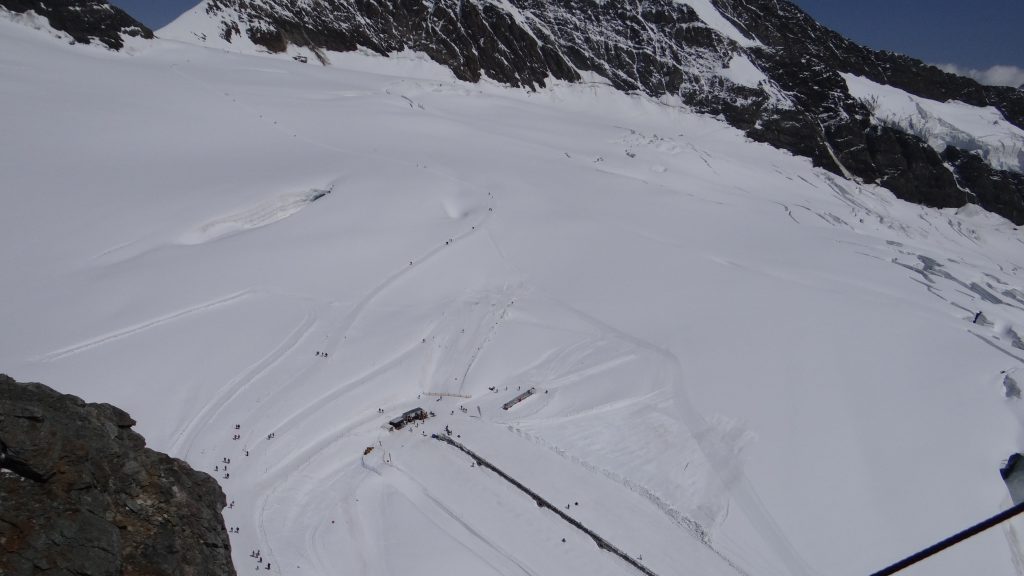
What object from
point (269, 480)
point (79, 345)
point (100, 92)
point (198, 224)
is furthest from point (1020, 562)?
point (100, 92)

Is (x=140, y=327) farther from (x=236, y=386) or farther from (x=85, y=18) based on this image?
(x=85, y=18)

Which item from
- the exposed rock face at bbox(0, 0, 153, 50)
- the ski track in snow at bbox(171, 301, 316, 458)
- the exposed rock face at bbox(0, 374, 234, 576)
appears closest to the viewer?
the exposed rock face at bbox(0, 374, 234, 576)

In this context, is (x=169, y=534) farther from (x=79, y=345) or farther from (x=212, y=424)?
(x=79, y=345)

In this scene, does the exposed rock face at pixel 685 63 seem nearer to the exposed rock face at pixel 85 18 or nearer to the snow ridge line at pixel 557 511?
the exposed rock face at pixel 85 18

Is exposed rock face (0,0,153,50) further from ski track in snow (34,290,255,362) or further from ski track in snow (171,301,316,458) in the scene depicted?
ski track in snow (171,301,316,458)

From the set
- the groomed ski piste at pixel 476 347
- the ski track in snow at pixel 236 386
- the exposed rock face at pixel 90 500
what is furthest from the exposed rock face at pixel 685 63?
the exposed rock face at pixel 90 500

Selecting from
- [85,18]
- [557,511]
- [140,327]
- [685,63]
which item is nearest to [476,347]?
[557,511]

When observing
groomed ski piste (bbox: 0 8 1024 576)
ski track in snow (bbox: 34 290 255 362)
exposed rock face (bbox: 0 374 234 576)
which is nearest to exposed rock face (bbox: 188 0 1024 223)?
groomed ski piste (bbox: 0 8 1024 576)
